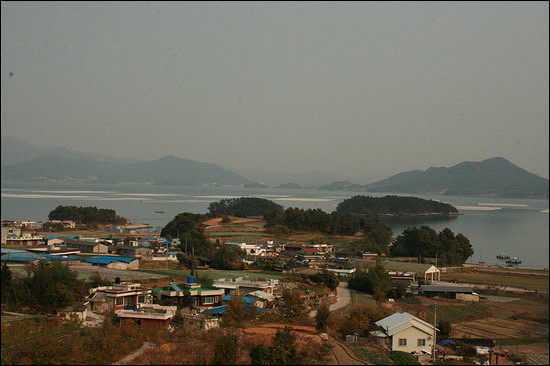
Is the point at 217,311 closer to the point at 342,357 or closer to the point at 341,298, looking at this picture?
the point at 342,357

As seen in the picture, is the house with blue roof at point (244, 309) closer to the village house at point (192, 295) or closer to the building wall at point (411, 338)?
the village house at point (192, 295)

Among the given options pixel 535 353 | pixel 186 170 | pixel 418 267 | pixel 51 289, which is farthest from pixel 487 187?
pixel 186 170

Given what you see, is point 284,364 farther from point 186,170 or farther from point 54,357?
point 186,170

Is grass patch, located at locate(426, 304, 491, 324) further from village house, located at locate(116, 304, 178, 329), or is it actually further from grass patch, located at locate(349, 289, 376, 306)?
village house, located at locate(116, 304, 178, 329)

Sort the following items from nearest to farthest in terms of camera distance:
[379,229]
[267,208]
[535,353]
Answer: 1. [535,353]
2. [379,229]
3. [267,208]

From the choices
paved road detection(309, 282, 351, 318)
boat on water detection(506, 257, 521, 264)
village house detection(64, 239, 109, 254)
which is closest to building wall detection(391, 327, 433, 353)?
paved road detection(309, 282, 351, 318)

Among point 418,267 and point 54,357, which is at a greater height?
point 54,357
